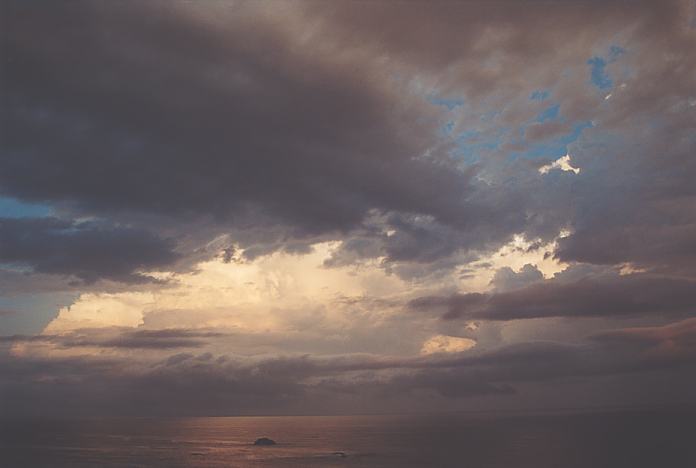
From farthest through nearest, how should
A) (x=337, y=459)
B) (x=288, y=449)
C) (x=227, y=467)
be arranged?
(x=288, y=449), (x=337, y=459), (x=227, y=467)

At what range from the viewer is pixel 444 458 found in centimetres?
12750

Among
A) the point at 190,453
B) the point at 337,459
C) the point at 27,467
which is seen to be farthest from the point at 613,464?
the point at 27,467

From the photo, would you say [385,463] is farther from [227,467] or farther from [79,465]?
[79,465]

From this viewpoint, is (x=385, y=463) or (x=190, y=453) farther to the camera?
(x=190, y=453)

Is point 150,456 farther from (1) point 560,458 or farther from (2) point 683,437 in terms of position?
(2) point 683,437

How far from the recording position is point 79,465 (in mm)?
119562

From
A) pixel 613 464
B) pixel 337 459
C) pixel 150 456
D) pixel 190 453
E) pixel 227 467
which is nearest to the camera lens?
pixel 613 464

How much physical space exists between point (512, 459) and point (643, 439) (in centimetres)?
6885

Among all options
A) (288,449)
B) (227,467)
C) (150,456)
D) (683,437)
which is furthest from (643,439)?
(150,456)

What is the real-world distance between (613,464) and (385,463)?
47354 mm

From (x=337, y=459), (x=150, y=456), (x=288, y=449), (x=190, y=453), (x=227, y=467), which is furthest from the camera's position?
(x=288, y=449)

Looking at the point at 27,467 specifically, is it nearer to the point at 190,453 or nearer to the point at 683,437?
the point at 190,453

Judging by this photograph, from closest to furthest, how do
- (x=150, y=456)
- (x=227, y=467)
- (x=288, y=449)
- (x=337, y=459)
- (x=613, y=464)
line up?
(x=613, y=464) → (x=227, y=467) → (x=337, y=459) → (x=150, y=456) → (x=288, y=449)

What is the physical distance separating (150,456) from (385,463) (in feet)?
208
